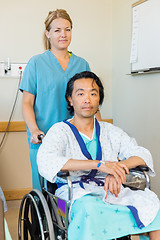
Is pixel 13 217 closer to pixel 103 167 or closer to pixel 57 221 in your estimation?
pixel 57 221

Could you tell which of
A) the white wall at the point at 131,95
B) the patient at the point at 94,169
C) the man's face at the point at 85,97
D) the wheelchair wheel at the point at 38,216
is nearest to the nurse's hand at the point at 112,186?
the patient at the point at 94,169

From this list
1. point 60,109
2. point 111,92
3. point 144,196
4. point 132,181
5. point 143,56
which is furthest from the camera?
point 111,92

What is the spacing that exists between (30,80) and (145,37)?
1.14 meters

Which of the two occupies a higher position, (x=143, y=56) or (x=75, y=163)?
(x=143, y=56)

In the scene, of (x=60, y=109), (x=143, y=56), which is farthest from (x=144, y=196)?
(x=143, y=56)

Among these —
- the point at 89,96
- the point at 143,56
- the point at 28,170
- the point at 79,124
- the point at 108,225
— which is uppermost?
the point at 143,56

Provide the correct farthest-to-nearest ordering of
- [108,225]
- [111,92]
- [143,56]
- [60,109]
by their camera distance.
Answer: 1. [111,92]
2. [143,56]
3. [60,109]
4. [108,225]

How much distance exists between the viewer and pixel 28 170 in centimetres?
338

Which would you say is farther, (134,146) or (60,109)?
(60,109)

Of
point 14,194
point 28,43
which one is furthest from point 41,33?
point 14,194

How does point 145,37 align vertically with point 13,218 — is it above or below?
above

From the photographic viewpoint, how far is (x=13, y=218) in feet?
10.0

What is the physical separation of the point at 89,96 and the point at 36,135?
13.8 inches

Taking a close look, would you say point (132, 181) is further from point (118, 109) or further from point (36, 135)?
point (118, 109)
